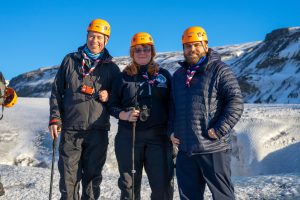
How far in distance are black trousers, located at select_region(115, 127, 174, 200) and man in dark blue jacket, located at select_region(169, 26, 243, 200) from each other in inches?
16.0

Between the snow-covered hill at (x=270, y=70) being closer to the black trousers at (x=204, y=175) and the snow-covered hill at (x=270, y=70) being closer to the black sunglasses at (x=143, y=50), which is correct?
the black sunglasses at (x=143, y=50)

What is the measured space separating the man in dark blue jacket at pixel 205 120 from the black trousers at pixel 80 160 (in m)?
1.16

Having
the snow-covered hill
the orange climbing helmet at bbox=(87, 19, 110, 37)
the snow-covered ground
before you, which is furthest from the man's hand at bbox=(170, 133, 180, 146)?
the snow-covered hill

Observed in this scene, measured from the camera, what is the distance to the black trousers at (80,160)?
520 cm

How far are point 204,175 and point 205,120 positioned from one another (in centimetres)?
64

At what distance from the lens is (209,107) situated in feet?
14.7

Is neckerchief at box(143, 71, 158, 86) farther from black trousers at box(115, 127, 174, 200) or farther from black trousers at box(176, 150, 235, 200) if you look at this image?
black trousers at box(176, 150, 235, 200)

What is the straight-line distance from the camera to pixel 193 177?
4652 millimetres

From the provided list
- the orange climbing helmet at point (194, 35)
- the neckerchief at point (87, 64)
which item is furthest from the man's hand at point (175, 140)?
the neckerchief at point (87, 64)

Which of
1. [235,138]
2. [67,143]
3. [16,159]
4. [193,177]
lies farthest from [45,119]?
[193,177]

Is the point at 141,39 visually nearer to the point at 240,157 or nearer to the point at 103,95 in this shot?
the point at 103,95

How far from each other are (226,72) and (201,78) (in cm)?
29

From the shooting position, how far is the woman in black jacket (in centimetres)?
507

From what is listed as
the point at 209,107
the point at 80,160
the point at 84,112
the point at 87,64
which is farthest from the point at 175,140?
the point at 87,64
